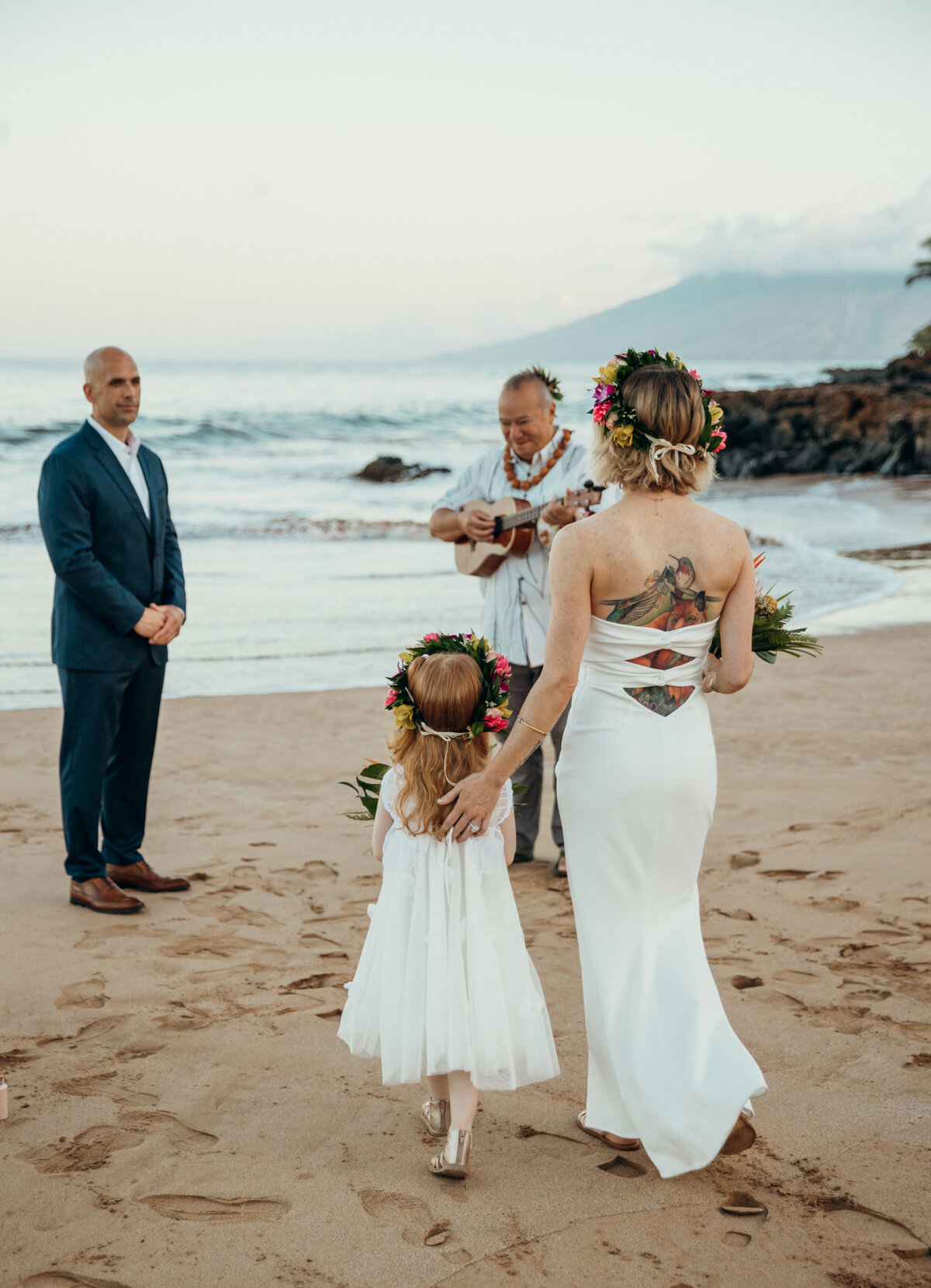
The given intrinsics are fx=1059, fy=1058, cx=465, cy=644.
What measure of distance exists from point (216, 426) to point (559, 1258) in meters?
34.4

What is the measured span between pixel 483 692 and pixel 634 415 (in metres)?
0.77

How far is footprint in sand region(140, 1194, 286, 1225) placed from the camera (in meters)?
2.48

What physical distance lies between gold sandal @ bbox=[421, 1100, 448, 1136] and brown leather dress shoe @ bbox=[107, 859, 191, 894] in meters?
2.05

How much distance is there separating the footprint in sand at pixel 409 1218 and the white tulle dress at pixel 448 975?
27 cm

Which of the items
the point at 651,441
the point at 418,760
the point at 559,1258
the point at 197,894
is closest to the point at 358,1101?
the point at 559,1258

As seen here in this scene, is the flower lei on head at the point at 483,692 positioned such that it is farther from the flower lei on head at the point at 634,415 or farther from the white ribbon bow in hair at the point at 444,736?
the flower lei on head at the point at 634,415

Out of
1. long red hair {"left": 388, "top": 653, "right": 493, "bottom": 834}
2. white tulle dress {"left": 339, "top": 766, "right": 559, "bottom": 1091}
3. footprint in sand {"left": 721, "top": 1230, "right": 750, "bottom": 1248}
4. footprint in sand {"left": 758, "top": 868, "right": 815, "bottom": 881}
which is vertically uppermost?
long red hair {"left": 388, "top": 653, "right": 493, "bottom": 834}

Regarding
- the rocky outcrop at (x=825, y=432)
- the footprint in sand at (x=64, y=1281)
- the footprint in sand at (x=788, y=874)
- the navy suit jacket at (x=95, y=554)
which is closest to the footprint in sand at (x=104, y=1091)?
the footprint in sand at (x=64, y=1281)

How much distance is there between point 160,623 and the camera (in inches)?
173

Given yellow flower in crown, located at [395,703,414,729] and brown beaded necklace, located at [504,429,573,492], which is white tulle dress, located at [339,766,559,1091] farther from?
brown beaded necklace, located at [504,429,573,492]

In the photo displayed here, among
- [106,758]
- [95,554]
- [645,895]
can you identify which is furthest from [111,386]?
[645,895]

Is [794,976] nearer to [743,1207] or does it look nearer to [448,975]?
[743,1207]

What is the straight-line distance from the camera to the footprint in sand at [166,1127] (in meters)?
2.81

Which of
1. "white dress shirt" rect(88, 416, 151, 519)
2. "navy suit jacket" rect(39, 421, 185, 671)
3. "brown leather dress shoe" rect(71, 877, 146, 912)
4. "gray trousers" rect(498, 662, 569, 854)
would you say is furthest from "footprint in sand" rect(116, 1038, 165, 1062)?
"white dress shirt" rect(88, 416, 151, 519)
